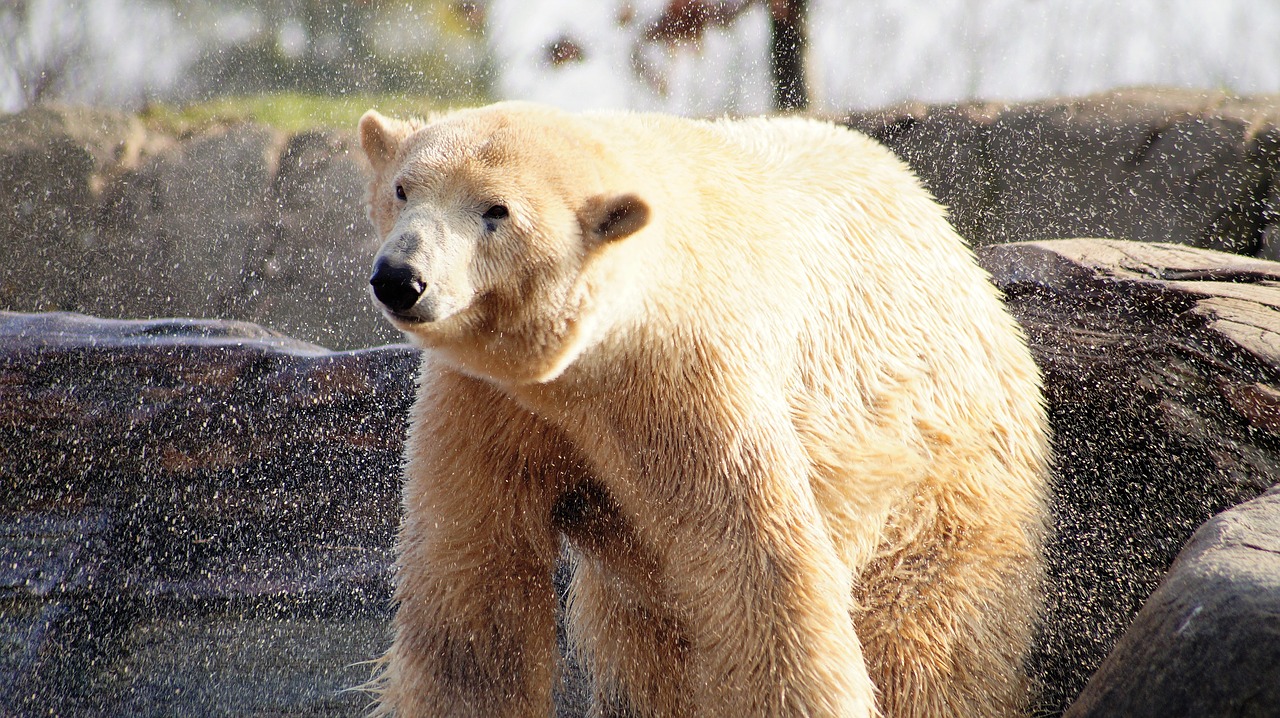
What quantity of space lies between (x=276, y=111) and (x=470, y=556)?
21.5 feet

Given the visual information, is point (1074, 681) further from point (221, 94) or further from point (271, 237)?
point (221, 94)

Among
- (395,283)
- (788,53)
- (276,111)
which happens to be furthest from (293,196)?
(395,283)

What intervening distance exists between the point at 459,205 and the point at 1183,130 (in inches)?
217

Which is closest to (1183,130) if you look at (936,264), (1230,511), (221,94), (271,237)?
(936,264)

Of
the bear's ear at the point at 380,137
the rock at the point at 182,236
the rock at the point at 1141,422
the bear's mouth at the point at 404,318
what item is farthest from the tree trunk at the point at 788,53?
the bear's mouth at the point at 404,318

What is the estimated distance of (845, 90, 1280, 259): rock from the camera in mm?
5879

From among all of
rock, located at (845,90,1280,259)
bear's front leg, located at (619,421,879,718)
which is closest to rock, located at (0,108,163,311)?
rock, located at (845,90,1280,259)

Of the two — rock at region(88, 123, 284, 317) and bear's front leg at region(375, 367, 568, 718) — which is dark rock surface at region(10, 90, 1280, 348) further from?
bear's front leg at region(375, 367, 568, 718)

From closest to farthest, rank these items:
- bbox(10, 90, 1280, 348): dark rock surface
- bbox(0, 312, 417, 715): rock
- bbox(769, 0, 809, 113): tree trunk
Answer: bbox(0, 312, 417, 715): rock, bbox(10, 90, 1280, 348): dark rock surface, bbox(769, 0, 809, 113): tree trunk

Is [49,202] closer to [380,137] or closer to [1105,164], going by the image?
[380,137]

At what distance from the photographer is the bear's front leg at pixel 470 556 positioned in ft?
8.38

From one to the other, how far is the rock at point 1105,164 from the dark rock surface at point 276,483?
81.8 inches

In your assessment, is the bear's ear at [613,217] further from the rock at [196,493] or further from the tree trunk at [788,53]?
the tree trunk at [788,53]

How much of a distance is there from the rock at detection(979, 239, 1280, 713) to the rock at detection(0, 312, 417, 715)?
8.78 ft
